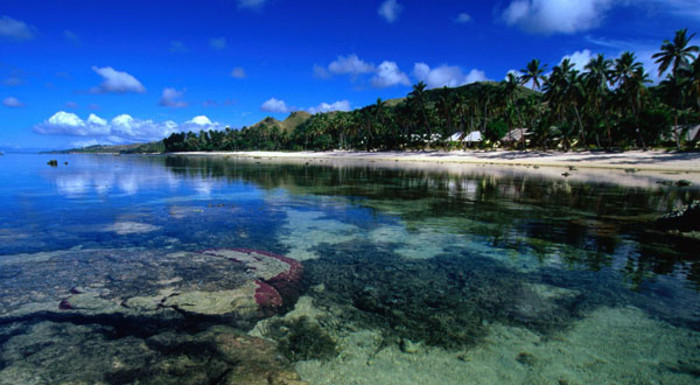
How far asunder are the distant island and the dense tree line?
0.47 ft

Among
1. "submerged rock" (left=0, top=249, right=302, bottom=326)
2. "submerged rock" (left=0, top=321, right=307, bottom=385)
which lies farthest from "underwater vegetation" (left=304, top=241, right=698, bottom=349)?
"submerged rock" (left=0, top=321, right=307, bottom=385)

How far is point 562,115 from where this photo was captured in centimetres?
8556

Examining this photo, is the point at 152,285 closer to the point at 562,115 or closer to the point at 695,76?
the point at 695,76

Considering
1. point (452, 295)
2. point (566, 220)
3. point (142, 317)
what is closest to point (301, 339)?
point (142, 317)

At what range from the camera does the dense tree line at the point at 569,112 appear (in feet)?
194

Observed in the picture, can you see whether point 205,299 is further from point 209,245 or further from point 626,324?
point 626,324

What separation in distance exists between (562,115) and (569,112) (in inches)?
111

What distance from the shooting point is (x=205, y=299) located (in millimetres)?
7344

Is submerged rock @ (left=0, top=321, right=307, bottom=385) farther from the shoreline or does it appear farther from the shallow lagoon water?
the shoreline

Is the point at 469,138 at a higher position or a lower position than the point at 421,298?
higher

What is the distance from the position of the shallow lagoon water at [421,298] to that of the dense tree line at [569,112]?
57.7 metres

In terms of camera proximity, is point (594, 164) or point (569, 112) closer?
point (594, 164)

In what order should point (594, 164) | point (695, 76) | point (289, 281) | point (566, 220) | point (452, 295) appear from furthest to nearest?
1. point (594, 164)
2. point (695, 76)
3. point (566, 220)
4. point (289, 281)
5. point (452, 295)

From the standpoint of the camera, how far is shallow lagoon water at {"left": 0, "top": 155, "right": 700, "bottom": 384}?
5.37 metres
